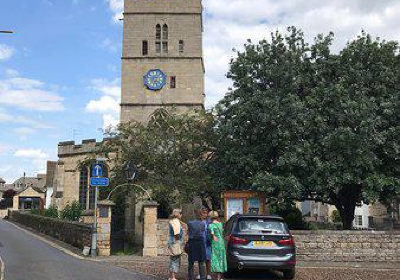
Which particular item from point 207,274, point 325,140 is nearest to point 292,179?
point 325,140

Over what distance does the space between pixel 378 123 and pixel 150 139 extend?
37.4 ft

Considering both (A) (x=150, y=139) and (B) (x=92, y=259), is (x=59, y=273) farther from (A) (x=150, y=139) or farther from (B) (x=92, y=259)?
(A) (x=150, y=139)

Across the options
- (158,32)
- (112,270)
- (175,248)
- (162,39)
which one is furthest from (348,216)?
(158,32)

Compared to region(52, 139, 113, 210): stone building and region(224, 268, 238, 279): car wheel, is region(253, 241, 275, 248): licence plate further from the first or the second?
region(52, 139, 113, 210): stone building

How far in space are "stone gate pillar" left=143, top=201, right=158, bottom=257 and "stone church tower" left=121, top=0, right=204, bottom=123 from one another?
1932cm

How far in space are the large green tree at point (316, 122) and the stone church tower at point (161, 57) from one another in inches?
602

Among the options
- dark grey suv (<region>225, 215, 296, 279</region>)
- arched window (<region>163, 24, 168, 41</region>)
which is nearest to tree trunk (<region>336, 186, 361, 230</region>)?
dark grey suv (<region>225, 215, 296, 279</region>)

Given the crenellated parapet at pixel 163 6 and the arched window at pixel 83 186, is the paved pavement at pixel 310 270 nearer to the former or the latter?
the arched window at pixel 83 186

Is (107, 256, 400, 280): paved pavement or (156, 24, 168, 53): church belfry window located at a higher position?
(156, 24, 168, 53): church belfry window

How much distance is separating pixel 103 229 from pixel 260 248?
7.19 m

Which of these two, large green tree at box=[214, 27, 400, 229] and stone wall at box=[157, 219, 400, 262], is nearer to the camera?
stone wall at box=[157, 219, 400, 262]

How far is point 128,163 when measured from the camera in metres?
22.4

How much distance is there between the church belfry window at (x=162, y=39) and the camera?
37.3 metres

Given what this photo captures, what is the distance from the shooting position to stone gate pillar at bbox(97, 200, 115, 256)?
15719 mm
